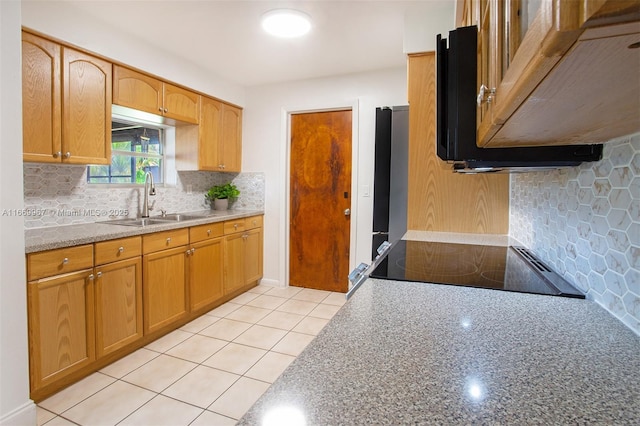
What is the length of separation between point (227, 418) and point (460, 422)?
1618mm

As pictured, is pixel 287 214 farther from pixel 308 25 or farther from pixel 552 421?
pixel 552 421

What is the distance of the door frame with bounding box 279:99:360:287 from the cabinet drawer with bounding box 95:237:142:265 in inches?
69.1

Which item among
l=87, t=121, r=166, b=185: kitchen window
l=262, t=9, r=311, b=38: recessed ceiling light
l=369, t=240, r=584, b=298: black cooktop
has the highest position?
l=262, t=9, r=311, b=38: recessed ceiling light

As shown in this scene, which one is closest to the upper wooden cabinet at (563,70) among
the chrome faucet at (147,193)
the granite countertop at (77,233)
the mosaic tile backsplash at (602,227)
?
the mosaic tile backsplash at (602,227)

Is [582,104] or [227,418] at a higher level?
[582,104]

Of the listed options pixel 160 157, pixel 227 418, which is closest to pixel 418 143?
pixel 227 418

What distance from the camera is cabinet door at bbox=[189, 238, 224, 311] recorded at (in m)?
2.88

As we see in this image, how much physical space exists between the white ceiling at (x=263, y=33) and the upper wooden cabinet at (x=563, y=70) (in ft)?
5.62

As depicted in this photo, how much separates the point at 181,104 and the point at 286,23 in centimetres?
132

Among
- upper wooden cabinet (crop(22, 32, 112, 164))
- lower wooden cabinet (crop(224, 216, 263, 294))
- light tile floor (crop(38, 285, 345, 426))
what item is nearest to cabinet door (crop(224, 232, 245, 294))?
lower wooden cabinet (crop(224, 216, 263, 294))

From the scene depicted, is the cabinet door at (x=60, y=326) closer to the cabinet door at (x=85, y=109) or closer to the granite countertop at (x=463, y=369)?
the cabinet door at (x=85, y=109)

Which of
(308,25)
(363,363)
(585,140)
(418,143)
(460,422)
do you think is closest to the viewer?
(460,422)

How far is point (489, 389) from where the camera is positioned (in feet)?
1.68

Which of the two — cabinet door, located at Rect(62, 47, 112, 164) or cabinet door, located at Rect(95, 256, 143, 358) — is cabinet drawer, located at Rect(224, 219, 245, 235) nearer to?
cabinet door, located at Rect(95, 256, 143, 358)
